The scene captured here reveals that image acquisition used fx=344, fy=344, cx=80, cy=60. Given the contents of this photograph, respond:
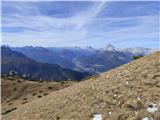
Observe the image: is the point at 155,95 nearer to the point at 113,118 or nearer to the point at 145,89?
the point at 145,89

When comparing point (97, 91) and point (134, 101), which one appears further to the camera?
point (97, 91)

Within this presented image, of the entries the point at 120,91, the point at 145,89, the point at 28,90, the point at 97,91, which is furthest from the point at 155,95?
the point at 28,90

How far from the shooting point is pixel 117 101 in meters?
25.5

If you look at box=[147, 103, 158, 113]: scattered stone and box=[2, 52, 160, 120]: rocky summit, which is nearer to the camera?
box=[147, 103, 158, 113]: scattered stone

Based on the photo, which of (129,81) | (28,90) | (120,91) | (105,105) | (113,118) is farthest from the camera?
(28,90)

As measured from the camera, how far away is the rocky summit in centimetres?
2347

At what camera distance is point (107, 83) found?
102 ft

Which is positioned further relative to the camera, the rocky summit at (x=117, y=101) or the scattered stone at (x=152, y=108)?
the rocky summit at (x=117, y=101)

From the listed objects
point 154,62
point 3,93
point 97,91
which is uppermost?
point 154,62

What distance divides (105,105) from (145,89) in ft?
11.0

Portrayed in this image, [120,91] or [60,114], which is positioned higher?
[120,91]

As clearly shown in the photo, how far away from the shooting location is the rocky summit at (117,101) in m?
23.5

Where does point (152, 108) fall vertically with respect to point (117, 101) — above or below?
below

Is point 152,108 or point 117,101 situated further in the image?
point 117,101
